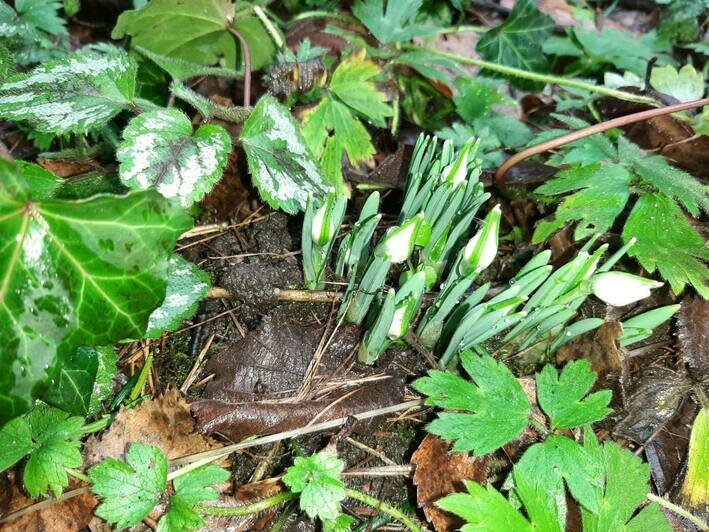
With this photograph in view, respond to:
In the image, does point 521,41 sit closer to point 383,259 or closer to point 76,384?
point 383,259

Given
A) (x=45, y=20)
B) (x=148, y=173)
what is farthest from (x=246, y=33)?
(x=148, y=173)

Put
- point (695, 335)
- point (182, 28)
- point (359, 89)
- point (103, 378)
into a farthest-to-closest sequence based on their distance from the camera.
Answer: point (182, 28), point (359, 89), point (695, 335), point (103, 378)

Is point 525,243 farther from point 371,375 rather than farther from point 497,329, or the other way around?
point 371,375

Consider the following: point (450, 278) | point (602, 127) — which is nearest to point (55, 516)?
point (450, 278)

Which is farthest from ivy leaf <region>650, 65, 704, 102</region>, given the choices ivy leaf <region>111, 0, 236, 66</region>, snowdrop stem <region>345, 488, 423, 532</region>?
snowdrop stem <region>345, 488, 423, 532</region>

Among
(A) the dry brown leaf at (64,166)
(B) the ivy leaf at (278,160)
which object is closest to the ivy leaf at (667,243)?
(B) the ivy leaf at (278,160)
